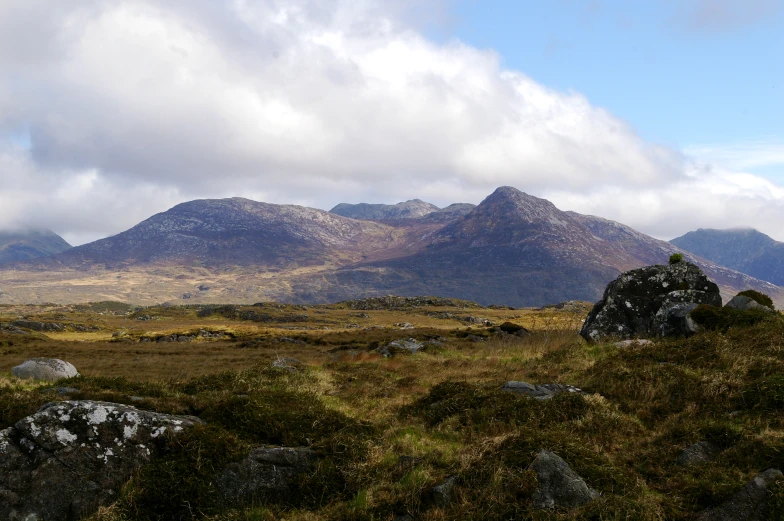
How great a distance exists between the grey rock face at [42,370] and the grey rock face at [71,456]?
13.1 meters

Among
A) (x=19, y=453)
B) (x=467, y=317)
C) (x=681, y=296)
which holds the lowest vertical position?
(x=467, y=317)

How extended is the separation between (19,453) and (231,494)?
11.6 ft

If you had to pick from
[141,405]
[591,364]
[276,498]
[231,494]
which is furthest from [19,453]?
[591,364]

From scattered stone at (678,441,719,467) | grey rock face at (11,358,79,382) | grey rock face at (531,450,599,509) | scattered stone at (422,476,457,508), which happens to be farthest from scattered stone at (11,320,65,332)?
scattered stone at (678,441,719,467)

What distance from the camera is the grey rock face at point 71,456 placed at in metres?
8.12

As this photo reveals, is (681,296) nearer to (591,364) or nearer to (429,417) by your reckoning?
(591,364)

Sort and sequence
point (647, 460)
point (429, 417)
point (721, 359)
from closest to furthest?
point (647, 460) < point (429, 417) < point (721, 359)

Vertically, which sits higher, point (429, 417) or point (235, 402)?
point (235, 402)

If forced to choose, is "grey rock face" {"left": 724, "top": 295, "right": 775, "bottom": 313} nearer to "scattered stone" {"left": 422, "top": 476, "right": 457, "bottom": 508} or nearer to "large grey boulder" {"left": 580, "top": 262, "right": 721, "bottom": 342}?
"large grey boulder" {"left": 580, "top": 262, "right": 721, "bottom": 342}

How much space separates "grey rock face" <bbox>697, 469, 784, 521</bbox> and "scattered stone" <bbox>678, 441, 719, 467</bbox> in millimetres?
1626

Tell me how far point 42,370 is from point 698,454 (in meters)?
23.1

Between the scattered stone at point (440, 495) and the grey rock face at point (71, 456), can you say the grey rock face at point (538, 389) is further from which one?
the grey rock face at point (71, 456)

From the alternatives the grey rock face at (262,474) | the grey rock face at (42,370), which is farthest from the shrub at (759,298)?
the grey rock face at (42,370)

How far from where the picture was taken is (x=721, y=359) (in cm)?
1486
